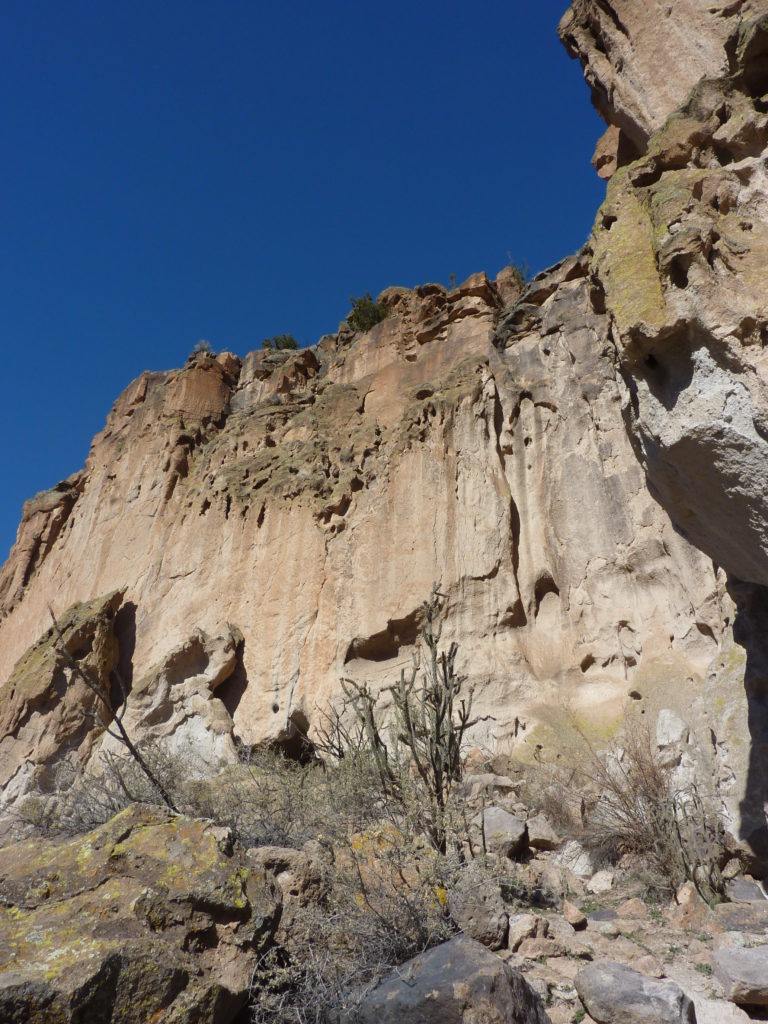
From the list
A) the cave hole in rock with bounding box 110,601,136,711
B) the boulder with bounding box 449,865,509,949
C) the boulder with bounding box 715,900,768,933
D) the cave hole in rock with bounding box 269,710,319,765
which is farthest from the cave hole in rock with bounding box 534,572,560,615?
the cave hole in rock with bounding box 110,601,136,711

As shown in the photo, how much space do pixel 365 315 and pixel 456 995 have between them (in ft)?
65.6

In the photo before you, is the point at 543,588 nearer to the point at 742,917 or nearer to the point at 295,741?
the point at 295,741

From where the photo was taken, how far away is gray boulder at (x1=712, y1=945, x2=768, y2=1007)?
357 centimetres

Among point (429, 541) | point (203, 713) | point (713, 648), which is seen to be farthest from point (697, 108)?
point (203, 713)

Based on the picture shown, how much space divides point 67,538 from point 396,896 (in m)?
18.3

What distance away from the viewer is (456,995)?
122 inches

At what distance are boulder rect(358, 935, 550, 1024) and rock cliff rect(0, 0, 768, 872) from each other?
2858 mm

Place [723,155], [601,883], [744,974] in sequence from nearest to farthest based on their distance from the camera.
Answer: [744,974] → [723,155] → [601,883]

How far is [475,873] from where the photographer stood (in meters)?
4.98

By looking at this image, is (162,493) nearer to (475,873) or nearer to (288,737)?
(288,737)

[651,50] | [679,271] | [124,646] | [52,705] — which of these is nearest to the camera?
[679,271]

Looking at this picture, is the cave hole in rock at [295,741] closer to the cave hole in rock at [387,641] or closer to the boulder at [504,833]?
the cave hole in rock at [387,641]

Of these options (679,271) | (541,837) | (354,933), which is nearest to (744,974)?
(354,933)

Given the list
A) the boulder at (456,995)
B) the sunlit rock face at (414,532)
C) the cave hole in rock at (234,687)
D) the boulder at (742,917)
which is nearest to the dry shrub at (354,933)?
the boulder at (456,995)
